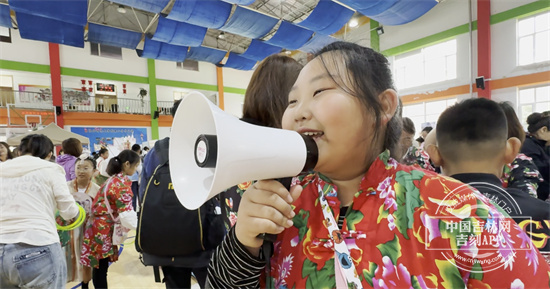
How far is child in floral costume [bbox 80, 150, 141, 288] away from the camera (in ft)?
6.93

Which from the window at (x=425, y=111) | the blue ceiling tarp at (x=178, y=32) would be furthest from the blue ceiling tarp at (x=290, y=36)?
the window at (x=425, y=111)

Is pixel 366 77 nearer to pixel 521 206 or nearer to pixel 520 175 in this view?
pixel 521 206

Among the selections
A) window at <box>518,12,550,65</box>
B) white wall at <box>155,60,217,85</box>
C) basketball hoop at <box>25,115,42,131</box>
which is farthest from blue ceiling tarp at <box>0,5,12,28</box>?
window at <box>518,12,550,65</box>

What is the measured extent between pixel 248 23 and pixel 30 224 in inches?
179

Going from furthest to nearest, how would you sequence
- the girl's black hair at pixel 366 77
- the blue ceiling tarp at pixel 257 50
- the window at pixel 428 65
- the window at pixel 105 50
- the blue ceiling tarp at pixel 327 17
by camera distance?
the window at pixel 105 50, the window at pixel 428 65, the blue ceiling tarp at pixel 257 50, the blue ceiling tarp at pixel 327 17, the girl's black hair at pixel 366 77

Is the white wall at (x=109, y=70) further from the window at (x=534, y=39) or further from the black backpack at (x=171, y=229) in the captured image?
the window at (x=534, y=39)

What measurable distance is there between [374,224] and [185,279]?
1390 mm

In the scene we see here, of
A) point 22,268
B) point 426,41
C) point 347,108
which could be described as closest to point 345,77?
point 347,108

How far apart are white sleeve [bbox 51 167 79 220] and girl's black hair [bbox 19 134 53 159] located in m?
0.20

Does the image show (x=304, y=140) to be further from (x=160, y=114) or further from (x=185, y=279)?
(x=160, y=114)

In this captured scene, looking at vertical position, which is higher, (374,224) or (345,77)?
(345,77)

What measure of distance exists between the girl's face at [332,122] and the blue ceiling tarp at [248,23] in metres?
4.84

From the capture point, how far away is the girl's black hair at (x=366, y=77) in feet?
1.72

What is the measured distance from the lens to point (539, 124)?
227 centimetres
